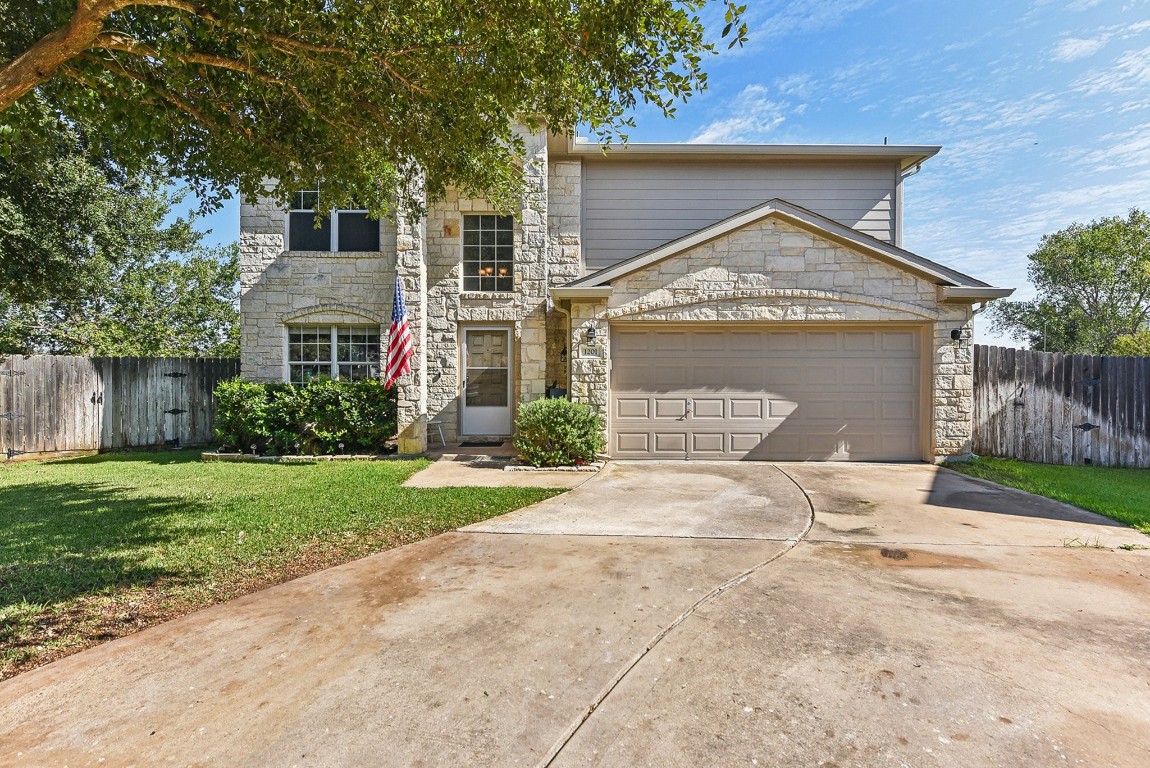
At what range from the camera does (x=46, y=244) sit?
33.9 feet

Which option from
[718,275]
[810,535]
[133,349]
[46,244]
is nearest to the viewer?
[810,535]

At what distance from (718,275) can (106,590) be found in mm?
8488

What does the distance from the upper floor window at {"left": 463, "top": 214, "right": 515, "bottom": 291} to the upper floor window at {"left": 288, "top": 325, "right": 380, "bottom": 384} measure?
7.85 feet

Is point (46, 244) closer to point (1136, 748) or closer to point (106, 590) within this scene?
point (106, 590)

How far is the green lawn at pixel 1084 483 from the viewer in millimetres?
5750

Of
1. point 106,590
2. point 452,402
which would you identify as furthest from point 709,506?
point 452,402

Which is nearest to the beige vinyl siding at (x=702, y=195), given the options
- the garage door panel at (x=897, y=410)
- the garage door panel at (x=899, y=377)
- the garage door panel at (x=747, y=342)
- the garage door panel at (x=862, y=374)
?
the garage door panel at (x=747, y=342)

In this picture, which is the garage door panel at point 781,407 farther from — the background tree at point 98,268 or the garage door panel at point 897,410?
the background tree at point 98,268

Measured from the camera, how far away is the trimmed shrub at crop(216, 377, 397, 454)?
9273 millimetres

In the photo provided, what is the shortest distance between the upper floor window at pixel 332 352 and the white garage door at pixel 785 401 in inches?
220

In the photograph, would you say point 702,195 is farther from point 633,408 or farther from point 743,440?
point 743,440

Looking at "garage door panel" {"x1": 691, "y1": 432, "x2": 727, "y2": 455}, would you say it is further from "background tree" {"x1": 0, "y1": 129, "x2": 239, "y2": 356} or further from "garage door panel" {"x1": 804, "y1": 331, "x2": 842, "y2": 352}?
"background tree" {"x1": 0, "y1": 129, "x2": 239, "y2": 356}

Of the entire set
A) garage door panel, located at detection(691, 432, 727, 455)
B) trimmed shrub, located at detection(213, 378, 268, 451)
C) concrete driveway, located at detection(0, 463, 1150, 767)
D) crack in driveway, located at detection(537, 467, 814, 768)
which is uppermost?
trimmed shrub, located at detection(213, 378, 268, 451)

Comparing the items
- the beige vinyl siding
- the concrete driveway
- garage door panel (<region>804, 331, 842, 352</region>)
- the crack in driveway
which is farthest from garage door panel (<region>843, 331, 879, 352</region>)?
the crack in driveway
